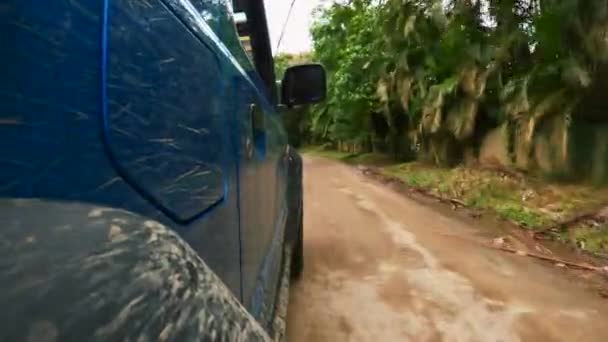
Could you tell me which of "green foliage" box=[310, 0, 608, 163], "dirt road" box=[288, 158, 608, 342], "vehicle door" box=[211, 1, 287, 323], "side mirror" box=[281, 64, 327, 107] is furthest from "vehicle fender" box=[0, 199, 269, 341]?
"green foliage" box=[310, 0, 608, 163]

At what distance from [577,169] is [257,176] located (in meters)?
9.42

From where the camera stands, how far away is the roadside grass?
22.6ft

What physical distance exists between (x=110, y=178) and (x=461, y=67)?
12801 millimetres

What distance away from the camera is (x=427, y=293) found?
14.5 ft

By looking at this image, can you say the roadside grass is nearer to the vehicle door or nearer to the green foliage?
the green foliage

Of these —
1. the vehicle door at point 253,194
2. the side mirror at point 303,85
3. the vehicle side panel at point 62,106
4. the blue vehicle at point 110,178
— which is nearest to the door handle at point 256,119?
A: the vehicle door at point 253,194

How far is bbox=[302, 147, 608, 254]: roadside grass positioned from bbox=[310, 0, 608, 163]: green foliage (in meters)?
0.93

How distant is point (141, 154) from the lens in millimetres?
923

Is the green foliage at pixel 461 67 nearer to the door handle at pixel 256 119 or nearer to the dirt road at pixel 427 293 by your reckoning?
the dirt road at pixel 427 293

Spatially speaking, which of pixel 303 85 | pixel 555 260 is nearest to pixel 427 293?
pixel 303 85

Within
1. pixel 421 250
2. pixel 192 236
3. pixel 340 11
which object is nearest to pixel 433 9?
pixel 421 250

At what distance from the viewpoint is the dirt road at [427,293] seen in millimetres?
3629

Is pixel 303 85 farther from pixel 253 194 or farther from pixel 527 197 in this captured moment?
pixel 527 197

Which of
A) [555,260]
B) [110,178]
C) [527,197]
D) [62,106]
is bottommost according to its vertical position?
[555,260]
